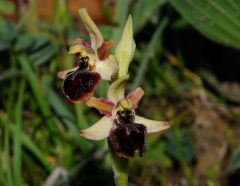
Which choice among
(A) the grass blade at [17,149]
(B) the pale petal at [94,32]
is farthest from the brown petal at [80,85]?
(A) the grass blade at [17,149]

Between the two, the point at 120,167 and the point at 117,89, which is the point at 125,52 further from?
the point at 120,167

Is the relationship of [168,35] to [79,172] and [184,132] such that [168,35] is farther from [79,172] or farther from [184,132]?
[79,172]

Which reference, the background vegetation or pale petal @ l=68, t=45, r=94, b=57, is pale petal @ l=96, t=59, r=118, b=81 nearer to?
pale petal @ l=68, t=45, r=94, b=57

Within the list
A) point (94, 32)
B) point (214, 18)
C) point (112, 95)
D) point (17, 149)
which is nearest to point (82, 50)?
point (94, 32)

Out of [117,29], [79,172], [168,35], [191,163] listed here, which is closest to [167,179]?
[191,163]

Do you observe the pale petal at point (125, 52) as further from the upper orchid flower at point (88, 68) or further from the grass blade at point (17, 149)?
the grass blade at point (17, 149)
